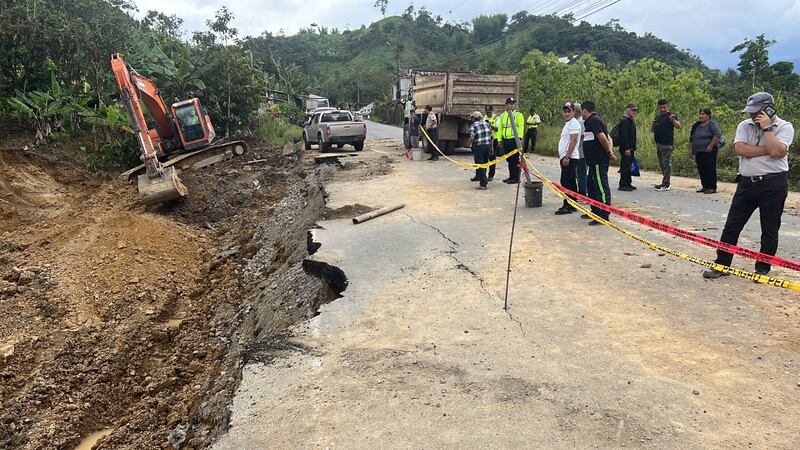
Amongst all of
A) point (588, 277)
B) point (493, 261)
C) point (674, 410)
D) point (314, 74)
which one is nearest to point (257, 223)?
point (493, 261)

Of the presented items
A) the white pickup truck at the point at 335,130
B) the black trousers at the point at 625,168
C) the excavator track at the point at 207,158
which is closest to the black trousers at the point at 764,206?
the black trousers at the point at 625,168

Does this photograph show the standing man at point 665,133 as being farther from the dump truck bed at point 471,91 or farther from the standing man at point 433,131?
the standing man at point 433,131

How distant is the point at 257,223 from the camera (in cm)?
1070

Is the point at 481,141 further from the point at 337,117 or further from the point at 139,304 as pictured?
the point at 337,117

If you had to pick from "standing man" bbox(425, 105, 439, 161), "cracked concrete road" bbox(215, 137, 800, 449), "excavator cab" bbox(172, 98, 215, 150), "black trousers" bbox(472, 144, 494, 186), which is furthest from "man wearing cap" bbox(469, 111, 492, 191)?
"excavator cab" bbox(172, 98, 215, 150)

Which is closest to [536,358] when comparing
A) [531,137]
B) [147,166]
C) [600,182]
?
[600,182]

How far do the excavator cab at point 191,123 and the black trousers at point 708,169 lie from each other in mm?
12692

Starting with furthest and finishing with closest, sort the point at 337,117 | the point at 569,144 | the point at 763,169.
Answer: the point at 337,117
the point at 569,144
the point at 763,169

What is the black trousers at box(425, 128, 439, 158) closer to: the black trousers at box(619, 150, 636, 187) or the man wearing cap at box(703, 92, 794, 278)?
the black trousers at box(619, 150, 636, 187)

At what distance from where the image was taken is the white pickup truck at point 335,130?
18.5m

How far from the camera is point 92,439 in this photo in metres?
4.70

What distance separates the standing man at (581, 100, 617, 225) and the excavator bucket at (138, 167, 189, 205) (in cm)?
784

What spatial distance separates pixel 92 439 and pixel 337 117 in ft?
51.7

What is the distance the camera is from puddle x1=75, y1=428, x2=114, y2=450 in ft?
15.1
